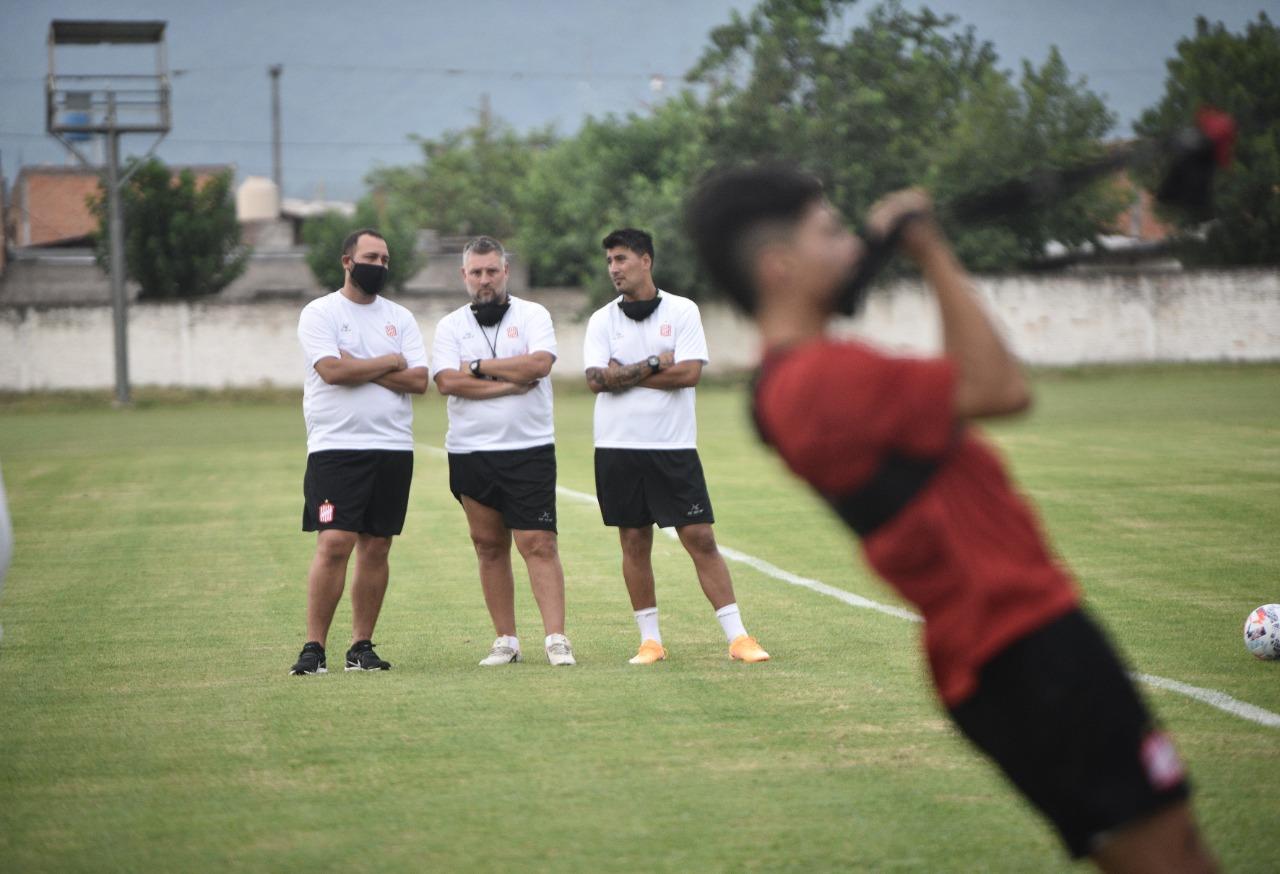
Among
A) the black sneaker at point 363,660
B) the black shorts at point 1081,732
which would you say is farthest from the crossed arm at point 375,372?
the black shorts at point 1081,732

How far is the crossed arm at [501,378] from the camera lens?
873 cm

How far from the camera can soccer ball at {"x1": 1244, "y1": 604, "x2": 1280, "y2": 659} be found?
812cm

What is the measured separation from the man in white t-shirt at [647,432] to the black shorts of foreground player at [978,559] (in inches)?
213

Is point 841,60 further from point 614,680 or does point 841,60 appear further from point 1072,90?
point 614,680

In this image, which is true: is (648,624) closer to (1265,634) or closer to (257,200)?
(1265,634)

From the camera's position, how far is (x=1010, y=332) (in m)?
50.4

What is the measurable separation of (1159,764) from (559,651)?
5.81m

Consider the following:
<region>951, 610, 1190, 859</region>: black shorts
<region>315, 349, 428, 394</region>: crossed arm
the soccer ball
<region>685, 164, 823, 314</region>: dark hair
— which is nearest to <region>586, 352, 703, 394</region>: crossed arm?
<region>315, 349, 428, 394</region>: crossed arm

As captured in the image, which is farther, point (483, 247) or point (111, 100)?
point (111, 100)

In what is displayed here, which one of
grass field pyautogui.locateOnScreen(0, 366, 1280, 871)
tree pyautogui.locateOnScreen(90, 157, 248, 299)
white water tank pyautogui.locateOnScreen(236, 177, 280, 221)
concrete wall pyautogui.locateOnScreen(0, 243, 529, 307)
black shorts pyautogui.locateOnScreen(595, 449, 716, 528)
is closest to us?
grass field pyautogui.locateOnScreen(0, 366, 1280, 871)

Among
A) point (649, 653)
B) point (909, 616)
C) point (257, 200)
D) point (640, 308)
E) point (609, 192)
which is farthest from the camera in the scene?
point (257, 200)

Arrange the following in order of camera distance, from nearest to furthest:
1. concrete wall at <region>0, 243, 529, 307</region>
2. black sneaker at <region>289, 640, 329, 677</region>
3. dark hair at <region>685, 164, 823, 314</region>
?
1. dark hair at <region>685, 164, 823, 314</region>
2. black sneaker at <region>289, 640, 329, 677</region>
3. concrete wall at <region>0, 243, 529, 307</region>

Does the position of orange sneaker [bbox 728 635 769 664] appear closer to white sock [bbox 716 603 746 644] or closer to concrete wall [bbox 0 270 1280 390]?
white sock [bbox 716 603 746 644]

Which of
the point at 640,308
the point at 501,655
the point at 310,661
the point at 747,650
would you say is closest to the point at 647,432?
the point at 640,308
